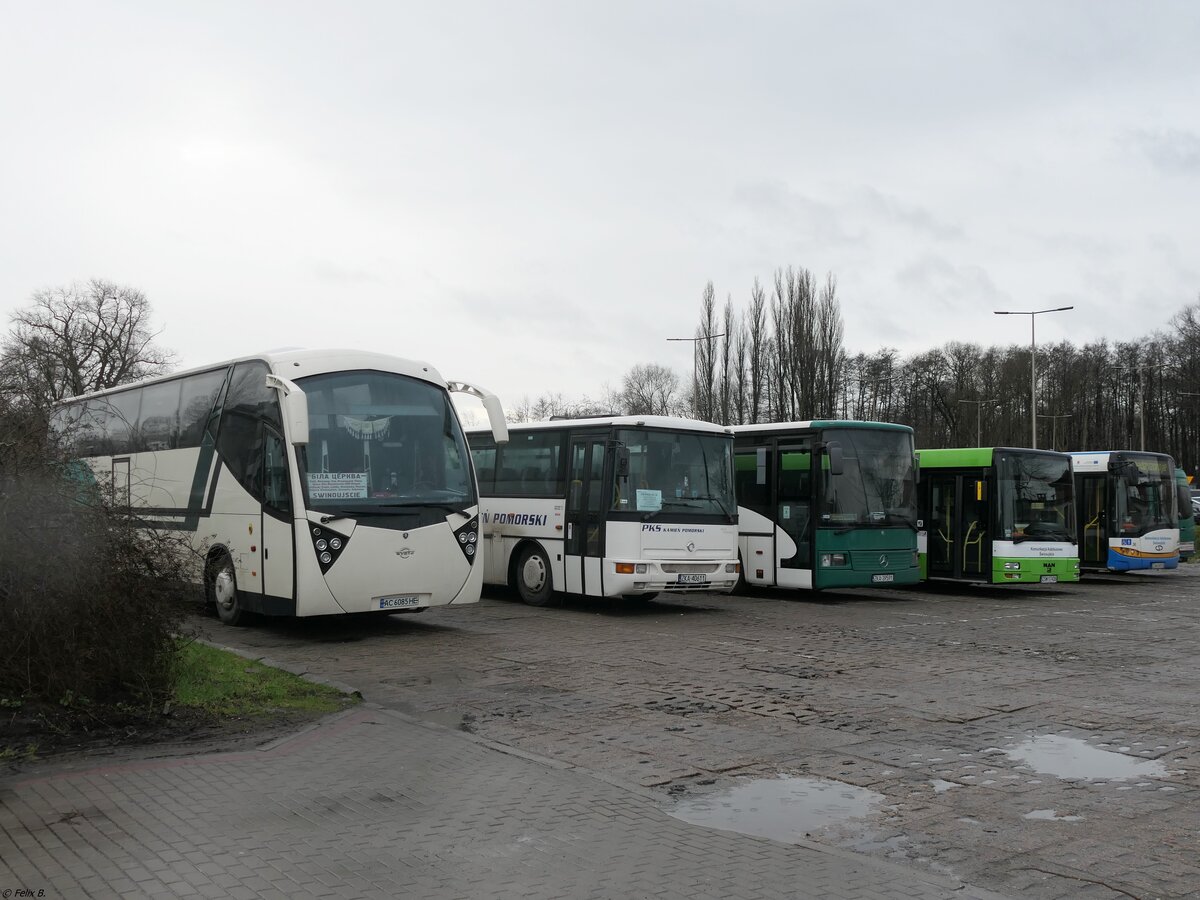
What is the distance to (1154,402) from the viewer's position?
78062mm

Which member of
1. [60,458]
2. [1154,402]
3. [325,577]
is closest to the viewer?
[60,458]

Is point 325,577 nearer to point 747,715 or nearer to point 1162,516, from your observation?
point 747,715

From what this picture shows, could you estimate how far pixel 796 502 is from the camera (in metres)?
19.5

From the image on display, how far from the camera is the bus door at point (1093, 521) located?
85.0 ft

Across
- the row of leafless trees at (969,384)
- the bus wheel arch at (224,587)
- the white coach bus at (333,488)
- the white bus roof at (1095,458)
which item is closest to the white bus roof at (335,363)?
the white coach bus at (333,488)

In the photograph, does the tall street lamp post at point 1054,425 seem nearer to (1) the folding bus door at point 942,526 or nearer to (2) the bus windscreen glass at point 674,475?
(1) the folding bus door at point 942,526

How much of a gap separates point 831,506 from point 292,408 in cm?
997

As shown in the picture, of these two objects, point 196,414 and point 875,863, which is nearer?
point 875,863

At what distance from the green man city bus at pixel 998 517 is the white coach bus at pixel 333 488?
37.3ft

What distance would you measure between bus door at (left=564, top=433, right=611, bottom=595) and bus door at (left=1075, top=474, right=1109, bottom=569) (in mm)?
14476

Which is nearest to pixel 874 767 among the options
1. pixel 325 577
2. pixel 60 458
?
pixel 60 458

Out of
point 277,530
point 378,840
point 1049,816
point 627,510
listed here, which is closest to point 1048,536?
point 627,510

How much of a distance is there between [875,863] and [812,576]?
547 inches

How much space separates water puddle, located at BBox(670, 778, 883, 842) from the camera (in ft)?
19.6
